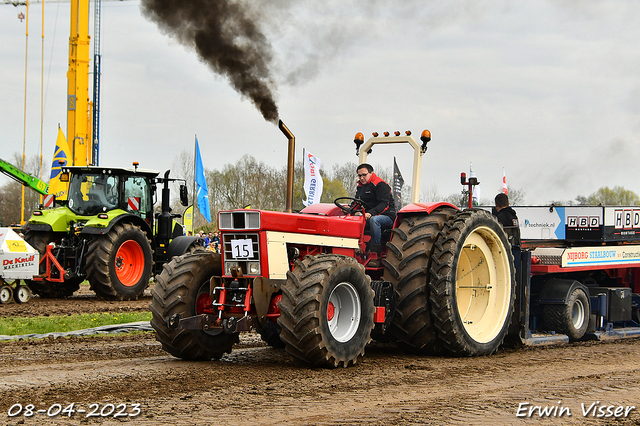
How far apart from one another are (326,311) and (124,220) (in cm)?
958

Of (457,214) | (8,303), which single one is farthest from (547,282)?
(8,303)

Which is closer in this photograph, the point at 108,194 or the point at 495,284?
the point at 495,284

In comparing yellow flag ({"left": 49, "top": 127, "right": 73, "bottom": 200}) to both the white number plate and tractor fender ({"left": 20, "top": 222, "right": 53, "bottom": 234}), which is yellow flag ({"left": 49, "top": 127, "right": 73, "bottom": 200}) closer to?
tractor fender ({"left": 20, "top": 222, "right": 53, "bottom": 234})

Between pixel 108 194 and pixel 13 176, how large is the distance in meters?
14.7

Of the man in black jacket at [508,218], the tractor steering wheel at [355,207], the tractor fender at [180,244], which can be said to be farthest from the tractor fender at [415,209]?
the tractor fender at [180,244]

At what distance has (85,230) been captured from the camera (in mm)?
14133

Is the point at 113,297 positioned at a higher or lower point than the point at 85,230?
lower

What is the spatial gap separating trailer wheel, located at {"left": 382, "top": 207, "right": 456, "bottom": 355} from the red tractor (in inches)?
0.4

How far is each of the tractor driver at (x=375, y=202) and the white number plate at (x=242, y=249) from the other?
5.82ft

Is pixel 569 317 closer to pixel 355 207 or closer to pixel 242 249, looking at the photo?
pixel 355 207

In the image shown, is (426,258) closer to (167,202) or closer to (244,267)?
(244,267)

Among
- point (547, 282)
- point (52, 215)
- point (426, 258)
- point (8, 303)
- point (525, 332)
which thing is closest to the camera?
point (426, 258)

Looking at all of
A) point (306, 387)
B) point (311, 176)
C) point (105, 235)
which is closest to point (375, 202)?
point (306, 387)

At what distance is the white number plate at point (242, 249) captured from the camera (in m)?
6.84
